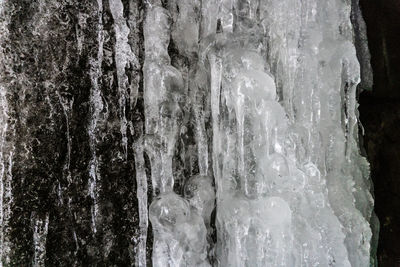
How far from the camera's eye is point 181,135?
2.18m

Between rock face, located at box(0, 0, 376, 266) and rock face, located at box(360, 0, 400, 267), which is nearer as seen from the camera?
rock face, located at box(0, 0, 376, 266)

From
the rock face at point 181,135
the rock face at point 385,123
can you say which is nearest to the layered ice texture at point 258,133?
the rock face at point 181,135

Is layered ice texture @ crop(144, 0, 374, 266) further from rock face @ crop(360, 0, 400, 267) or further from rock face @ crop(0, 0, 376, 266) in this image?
rock face @ crop(360, 0, 400, 267)

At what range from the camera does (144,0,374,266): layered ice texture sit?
1.90 m

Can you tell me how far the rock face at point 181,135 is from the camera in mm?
1875

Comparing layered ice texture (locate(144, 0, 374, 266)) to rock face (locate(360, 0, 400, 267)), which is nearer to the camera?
layered ice texture (locate(144, 0, 374, 266))

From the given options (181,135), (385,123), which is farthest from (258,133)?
(385,123)

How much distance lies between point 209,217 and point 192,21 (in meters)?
0.92

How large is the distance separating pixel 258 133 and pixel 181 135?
1.19ft

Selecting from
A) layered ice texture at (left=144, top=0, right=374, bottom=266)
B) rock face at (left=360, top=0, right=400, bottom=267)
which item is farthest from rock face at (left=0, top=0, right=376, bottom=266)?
rock face at (left=360, top=0, right=400, bottom=267)

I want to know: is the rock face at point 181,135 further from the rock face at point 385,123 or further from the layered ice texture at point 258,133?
the rock face at point 385,123

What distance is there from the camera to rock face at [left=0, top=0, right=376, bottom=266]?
1.88m

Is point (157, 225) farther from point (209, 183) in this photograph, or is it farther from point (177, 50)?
point (177, 50)

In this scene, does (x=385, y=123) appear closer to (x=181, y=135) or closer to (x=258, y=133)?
(x=258, y=133)
